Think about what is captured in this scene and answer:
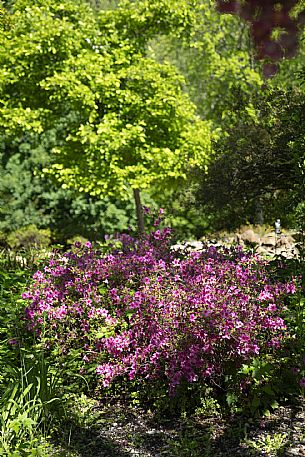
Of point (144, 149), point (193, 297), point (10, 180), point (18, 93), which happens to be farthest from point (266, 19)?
point (10, 180)

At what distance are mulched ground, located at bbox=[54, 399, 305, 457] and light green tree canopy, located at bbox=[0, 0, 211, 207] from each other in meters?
3.87

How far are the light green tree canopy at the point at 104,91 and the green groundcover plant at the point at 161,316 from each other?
2.88 metres

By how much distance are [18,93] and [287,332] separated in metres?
5.51

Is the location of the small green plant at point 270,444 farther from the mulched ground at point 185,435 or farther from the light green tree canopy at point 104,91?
the light green tree canopy at point 104,91

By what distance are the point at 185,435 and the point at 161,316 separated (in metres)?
0.67

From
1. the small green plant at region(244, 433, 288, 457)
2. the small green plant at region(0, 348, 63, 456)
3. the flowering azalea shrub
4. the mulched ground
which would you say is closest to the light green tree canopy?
the flowering azalea shrub

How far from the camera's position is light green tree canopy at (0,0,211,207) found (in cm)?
652

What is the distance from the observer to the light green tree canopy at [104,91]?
652 centimetres

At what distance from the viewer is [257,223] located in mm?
7977

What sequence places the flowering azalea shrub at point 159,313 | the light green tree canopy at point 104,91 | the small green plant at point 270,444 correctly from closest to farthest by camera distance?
the small green plant at point 270,444 → the flowering azalea shrub at point 159,313 → the light green tree canopy at point 104,91

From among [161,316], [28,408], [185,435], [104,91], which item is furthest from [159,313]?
[104,91]

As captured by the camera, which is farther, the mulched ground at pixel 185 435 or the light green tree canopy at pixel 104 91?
the light green tree canopy at pixel 104 91

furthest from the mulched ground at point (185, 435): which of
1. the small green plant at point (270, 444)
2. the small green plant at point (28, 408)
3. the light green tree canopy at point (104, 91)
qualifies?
the light green tree canopy at point (104, 91)

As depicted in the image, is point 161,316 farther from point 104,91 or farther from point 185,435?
point 104,91
